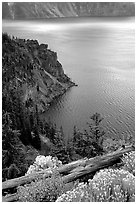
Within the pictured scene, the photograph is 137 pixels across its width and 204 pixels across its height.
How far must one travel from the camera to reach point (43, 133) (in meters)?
32.9

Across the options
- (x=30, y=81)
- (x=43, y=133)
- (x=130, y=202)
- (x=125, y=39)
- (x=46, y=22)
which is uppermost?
(x=46, y=22)

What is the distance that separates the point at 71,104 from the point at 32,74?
19316mm

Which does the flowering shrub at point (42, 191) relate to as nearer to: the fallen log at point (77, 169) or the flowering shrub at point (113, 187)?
→ the fallen log at point (77, 169)

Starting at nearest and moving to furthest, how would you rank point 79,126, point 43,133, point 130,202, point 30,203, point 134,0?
point 130,202
point 30,203
point 134,0
point 79,126
point 43,133

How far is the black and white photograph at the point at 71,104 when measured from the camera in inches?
129

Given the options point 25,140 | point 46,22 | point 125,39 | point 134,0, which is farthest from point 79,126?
point 134,0

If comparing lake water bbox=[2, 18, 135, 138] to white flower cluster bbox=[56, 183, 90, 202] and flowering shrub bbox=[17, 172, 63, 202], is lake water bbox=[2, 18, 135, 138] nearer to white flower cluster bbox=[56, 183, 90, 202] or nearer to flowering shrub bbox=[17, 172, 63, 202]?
flowering shrub bbox=[17, 172, 63, 202]

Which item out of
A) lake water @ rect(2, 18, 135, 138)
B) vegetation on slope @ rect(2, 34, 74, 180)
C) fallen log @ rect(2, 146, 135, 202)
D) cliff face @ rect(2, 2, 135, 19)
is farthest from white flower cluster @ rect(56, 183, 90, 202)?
vegetation on slope @ rect(2, 34, 74, 180)

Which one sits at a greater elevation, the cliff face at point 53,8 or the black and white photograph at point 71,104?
the cliff face at point 53,8

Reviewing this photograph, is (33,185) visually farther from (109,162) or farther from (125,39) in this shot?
(125,39)

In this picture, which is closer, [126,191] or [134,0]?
[126,191]

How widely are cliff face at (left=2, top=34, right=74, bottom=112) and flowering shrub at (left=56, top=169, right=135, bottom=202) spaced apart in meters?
41.6

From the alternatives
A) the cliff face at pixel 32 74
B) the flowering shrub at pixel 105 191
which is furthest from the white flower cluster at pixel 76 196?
the cliff face at pixel 32 74

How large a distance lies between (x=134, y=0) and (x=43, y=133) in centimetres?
2896
